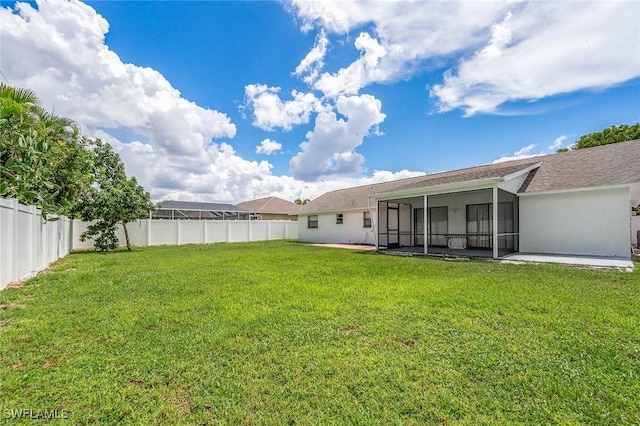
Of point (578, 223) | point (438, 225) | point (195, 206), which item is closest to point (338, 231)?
point (438, 225)

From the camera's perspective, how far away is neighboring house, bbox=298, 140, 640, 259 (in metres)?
10.4

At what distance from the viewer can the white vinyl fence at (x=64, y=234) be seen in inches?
239

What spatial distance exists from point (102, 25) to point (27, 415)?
40.4 feet

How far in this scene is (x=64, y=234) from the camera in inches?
521

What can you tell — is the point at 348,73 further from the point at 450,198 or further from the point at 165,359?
the point at 165,359

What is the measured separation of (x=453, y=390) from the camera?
8.48 feet

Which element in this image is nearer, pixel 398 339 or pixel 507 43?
pixel 398 339

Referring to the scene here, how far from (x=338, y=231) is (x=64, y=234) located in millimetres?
15424

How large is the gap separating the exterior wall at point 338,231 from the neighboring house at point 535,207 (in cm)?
193

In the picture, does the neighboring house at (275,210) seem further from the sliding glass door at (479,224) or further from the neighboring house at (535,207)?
the sliding glass door at (479,224)

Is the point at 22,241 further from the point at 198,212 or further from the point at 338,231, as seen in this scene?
the point at 198,212

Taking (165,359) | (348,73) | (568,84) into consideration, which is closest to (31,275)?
(165,359)

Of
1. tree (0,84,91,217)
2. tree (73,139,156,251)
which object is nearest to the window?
tree (73,139,156,251)

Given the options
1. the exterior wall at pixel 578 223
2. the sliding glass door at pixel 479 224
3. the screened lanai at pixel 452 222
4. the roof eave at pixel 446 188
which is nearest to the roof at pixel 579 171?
the roof eave at pixel 446 188
